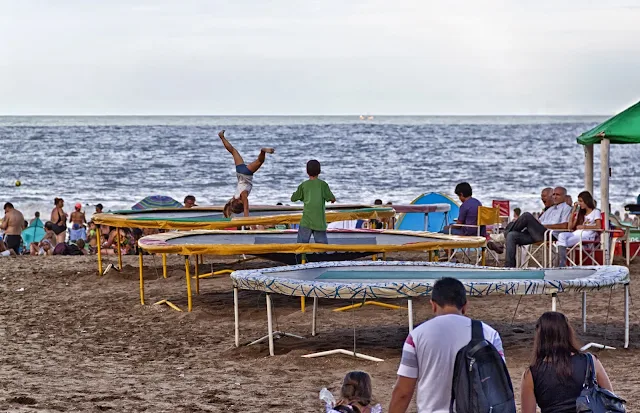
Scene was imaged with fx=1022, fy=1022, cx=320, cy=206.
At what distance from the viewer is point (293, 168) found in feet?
186

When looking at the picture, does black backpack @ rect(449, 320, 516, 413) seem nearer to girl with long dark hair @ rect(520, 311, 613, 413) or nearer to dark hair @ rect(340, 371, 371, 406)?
girl with long dark hair @ rect(520, 311, 613, 413)

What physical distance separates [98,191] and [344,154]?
27.7 meters

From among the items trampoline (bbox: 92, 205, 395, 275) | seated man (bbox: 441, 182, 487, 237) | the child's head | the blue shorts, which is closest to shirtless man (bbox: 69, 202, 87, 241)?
trampoline (bbox: 92, 205, 395, 275)

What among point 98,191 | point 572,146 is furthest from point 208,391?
point 572,146

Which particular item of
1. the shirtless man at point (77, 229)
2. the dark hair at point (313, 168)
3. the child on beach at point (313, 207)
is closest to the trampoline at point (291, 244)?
the child on beach at point (313, 207)

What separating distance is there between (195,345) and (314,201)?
2.17 m

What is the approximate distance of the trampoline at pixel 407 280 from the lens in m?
7.82

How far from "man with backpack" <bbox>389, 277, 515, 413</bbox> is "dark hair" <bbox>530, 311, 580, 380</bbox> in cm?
33

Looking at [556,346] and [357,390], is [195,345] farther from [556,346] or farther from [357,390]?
[556,346]

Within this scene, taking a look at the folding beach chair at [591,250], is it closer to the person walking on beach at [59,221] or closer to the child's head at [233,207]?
the child's head at [233,207]

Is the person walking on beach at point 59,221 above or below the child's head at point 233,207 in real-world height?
below

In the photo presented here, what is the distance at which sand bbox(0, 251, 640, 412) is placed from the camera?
281 inches

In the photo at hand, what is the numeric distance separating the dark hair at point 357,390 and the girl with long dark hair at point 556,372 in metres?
0.86

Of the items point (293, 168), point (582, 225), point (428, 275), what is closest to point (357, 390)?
point (428, 275)
